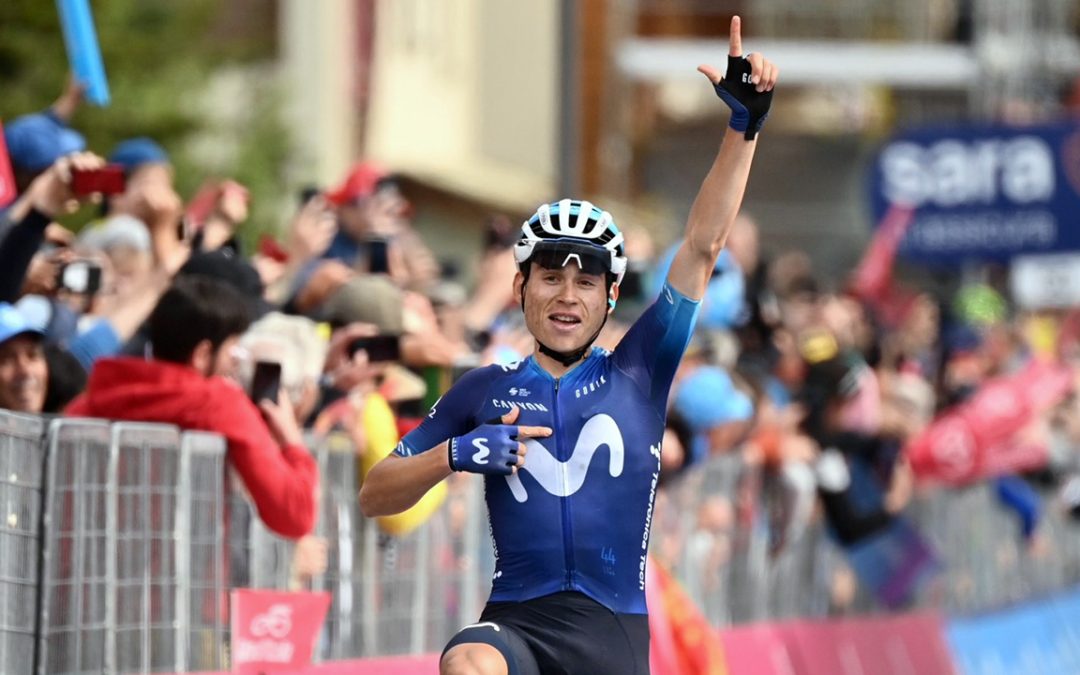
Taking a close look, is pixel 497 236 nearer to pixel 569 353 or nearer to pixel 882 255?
pixel 569 353

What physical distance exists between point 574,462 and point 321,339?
8.36ft

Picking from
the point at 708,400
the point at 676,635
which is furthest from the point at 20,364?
the point at 708,400

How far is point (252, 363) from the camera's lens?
956 centimetres

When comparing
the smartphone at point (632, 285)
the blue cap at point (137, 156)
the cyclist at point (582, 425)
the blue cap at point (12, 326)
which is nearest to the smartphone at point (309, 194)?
the blue cap at point (137, 156)

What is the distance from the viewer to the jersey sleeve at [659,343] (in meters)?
7.82

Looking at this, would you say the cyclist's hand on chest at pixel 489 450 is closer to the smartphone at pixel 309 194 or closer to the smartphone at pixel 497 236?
the smartphone at pixel 309 194

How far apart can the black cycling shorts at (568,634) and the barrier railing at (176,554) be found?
1489 millimetres

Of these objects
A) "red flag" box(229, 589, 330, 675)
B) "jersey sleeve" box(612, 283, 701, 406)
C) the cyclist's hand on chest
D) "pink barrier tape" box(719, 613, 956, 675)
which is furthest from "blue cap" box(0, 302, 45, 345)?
"pink barrier tape" box(719, 613, 956, 675)

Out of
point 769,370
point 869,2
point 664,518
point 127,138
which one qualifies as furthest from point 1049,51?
point 664,518

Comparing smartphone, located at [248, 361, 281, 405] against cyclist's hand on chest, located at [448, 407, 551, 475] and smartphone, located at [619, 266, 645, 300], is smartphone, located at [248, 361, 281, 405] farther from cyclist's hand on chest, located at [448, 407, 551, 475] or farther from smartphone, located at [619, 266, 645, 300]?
smartphone, located at [619, 266, 645, 300]

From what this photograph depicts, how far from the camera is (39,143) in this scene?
33.5 feet

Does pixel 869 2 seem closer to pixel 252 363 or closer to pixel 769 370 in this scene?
pixel 769 370

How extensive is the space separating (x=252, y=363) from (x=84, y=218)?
13831 mm

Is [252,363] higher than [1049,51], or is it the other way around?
[1049,51]
